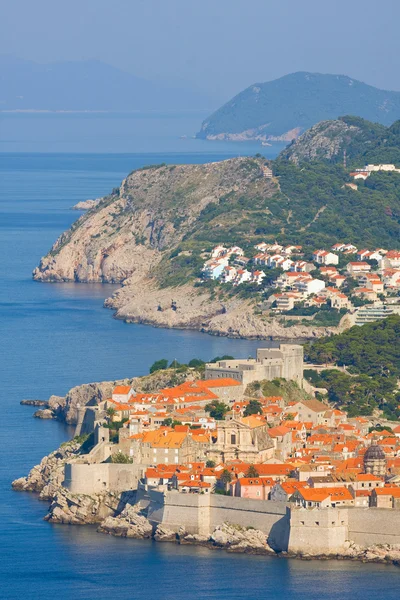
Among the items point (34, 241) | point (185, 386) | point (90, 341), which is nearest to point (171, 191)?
point (34, 241)

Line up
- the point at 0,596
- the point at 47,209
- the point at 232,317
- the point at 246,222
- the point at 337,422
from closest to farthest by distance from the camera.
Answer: the point at 0,596 < the point at 337,422 < the point at 232,317 < the point at 246,222 < the point at 47,209

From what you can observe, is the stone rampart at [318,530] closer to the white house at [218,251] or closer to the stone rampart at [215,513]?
the stone rampart at [215,513]

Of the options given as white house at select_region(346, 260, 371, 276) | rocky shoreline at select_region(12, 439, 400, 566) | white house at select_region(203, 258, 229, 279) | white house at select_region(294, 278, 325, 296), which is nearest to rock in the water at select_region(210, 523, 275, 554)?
rocky shoreline at select_region(12, 439, 400, 566)

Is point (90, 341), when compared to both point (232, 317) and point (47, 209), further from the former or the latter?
point (47, 209)

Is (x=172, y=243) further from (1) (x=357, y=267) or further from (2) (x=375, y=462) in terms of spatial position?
(2) (x=375, y=462)

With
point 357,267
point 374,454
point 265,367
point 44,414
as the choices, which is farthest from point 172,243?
point 374,454
